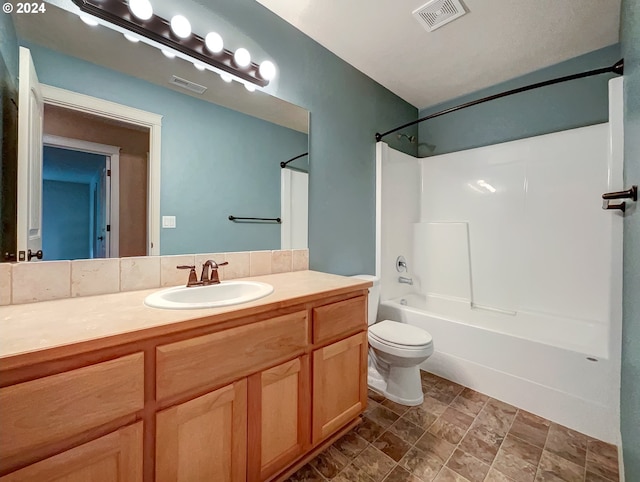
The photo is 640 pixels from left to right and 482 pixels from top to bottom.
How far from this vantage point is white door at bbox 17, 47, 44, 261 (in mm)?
944

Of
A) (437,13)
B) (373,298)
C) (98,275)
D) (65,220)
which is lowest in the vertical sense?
(373,298)

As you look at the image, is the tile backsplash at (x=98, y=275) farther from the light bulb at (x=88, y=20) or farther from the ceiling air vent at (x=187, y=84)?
the light bulb at (x=88, y=20)

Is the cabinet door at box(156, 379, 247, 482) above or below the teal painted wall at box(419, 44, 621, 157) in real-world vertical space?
below

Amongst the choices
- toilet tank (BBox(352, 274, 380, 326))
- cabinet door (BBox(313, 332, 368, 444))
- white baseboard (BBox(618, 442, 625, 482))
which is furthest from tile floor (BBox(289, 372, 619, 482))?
toilet tank (BBox(352, 274, 380, 326))

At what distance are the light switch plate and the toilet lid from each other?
1.41 m

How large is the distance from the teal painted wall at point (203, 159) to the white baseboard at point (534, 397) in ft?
5.29

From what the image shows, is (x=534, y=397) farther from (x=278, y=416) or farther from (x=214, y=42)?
(x=214, y=42)

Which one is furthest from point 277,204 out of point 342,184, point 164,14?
point 164,14

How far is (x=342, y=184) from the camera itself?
82.4 inches

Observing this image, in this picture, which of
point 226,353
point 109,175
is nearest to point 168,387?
point 226,353

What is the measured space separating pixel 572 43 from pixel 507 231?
4.60 feet

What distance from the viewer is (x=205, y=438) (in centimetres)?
88

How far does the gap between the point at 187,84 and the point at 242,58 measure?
1.14ft

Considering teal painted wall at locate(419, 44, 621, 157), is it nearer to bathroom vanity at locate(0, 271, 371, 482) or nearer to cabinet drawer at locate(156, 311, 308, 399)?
bathroom vanity at locate(0, 271, 371, 482)
